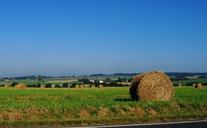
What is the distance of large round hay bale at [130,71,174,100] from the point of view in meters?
25.6

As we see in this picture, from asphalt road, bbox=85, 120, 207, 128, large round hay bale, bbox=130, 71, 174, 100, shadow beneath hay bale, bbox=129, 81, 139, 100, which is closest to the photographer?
asphalt road, bbox=85, 120, 207, 128

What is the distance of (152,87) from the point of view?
25.7 m

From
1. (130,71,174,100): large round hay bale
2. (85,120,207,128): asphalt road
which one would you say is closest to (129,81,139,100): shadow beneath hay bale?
(130,71,174,100): large round hay bale

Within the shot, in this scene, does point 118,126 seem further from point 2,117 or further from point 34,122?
point 2,117

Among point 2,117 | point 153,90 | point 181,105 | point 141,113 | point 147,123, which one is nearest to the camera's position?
point 147,123

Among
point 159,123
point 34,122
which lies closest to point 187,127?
point 159,123

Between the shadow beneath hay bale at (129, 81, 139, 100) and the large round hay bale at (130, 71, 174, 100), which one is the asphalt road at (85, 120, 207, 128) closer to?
the large round hay bale at (130, 71, 174, 100)

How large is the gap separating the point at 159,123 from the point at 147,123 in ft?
1.24

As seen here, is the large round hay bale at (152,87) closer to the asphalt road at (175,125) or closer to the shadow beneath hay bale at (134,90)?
the shadow beneath hay bale at (134,90)

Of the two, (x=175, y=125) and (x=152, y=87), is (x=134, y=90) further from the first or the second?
(x=175, y=125)

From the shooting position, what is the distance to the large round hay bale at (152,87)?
25.6 m

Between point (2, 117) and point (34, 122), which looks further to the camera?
point (2, 117)

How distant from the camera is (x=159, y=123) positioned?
14.9m

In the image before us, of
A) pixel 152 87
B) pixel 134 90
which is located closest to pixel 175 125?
pixel 152 87
